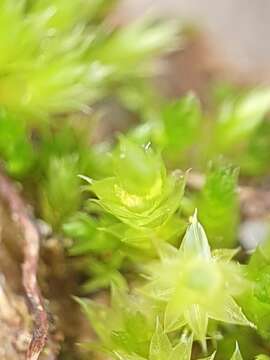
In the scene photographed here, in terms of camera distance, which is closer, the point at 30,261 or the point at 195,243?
the point at 195,243

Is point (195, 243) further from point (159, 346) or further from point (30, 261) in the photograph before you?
point (30, 261)

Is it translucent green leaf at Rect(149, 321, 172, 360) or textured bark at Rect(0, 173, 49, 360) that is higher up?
textured bark at Rect(0, 173, 49, 360)

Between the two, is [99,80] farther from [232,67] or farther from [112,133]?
[232,67]

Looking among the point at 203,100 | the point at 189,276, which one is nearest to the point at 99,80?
the point at 203,100

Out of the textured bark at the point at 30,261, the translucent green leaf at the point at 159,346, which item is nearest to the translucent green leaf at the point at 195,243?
the translucent green leaf at the point at 159,346

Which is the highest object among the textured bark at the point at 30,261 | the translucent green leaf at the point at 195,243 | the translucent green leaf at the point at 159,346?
the translucent green leaf at the point at 195,243

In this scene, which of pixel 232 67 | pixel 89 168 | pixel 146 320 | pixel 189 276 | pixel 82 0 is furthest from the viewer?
pixel 232 67

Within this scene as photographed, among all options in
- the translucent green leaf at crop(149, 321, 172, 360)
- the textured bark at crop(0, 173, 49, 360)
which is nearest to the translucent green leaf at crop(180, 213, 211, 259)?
the translucent green leaf at crop(149, 321, 172, 360)

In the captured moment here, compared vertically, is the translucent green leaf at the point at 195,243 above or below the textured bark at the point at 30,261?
above

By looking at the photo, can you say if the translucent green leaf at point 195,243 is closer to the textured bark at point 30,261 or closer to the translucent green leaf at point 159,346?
the translucent green leaf at point 159,346

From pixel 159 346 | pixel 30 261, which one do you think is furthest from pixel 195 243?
pixel 30 261

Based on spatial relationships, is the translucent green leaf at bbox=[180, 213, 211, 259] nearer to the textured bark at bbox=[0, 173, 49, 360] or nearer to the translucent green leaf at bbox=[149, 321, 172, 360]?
the translucent green leaf at bbox=[149, 321, 172, 360]
